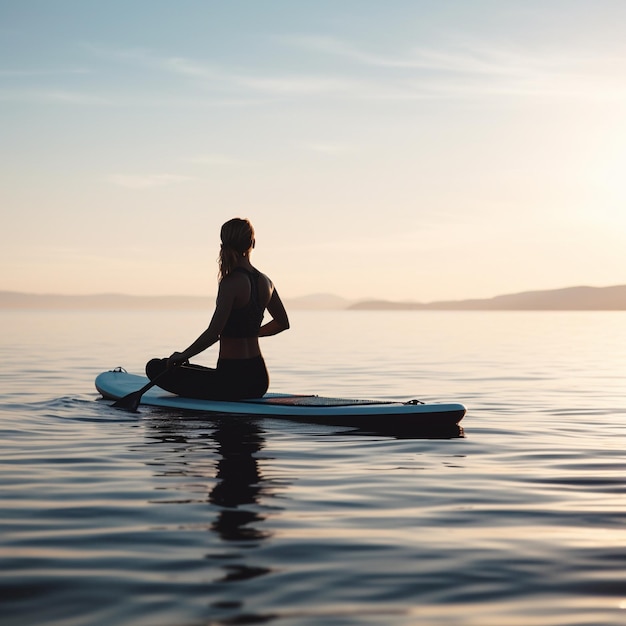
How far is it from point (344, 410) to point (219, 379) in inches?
61.4

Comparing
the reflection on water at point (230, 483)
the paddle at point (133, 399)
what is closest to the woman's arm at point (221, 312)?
the reflection on water at point (230, 483)

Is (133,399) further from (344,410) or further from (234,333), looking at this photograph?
(344,410)

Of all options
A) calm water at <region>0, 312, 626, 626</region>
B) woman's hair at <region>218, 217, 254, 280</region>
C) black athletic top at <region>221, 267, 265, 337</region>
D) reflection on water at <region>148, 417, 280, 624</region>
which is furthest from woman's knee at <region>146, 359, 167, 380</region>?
woman's hair at <region>218, 217, 254, 280</region>

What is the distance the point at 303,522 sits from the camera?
5.50m

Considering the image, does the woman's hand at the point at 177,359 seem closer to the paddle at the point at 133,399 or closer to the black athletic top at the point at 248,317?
the paddle at the point at 133,399

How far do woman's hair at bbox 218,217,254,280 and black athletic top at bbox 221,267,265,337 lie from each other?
119 mm

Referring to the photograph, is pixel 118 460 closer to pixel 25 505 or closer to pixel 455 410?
pixel 25 505

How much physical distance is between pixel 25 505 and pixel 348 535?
7.30 feet

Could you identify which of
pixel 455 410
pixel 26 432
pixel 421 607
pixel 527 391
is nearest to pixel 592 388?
pixel 527 391

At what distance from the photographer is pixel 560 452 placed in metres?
8.84

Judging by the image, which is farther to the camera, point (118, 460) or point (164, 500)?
point (118, 460)

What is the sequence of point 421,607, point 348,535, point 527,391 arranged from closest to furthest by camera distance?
point 421,607, point 348,535, point 527,391

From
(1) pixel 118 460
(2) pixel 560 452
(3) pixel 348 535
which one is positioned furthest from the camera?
(2) pixel 560 452

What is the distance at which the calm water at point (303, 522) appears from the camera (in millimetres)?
3930
